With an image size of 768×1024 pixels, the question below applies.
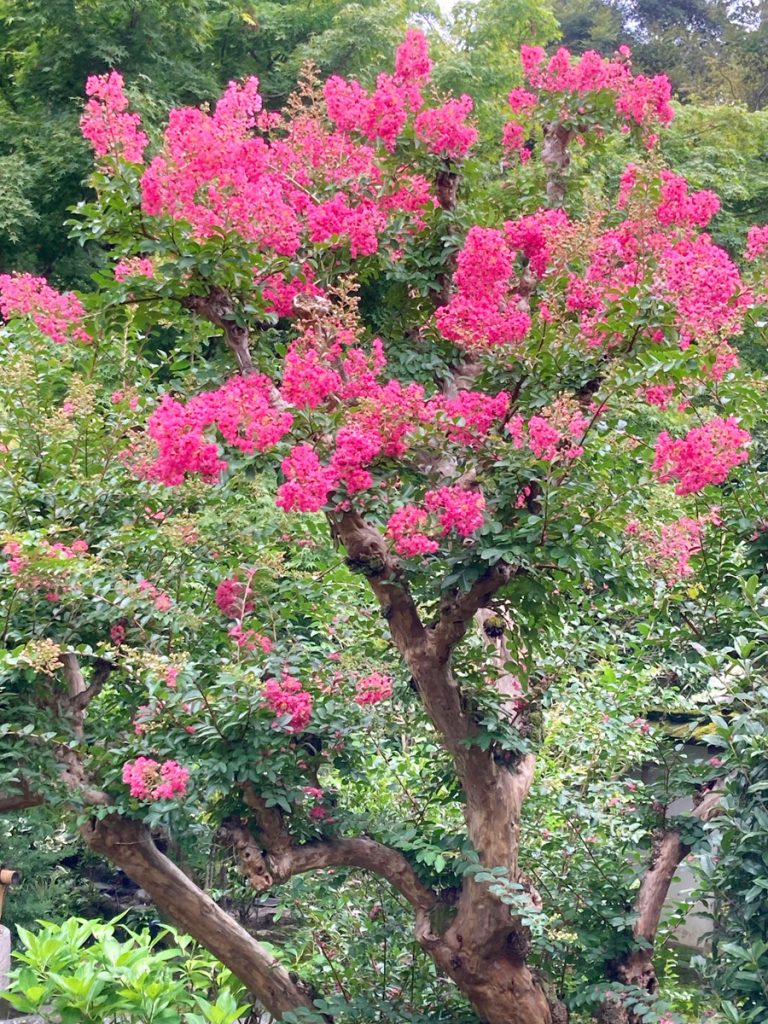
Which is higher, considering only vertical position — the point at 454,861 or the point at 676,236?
the point at 676,236

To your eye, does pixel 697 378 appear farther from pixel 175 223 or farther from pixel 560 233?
pixel 175 223

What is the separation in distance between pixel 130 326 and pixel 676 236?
189 cm

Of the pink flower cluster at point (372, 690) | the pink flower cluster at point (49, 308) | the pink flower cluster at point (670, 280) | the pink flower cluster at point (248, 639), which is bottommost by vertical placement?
the pink flower cluster at point (372, 690)

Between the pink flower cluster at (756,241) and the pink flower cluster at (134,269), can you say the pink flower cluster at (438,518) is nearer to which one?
the pink flower cluster at (134,269)

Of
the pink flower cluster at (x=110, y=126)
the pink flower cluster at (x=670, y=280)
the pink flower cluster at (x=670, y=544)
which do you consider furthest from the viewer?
the pink flower cluster at (x=670, y=544)

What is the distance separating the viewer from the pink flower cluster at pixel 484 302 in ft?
11.4

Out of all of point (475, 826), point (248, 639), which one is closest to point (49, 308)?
point (248, 639)

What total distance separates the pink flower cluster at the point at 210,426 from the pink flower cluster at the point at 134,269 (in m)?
0.54

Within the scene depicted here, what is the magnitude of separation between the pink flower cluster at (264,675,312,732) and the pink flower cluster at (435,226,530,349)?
3.98 ft

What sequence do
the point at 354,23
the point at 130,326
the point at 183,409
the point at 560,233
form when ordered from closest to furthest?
the point at 183,409 < the point at 560,233 < the point at 130,326 < the point at 354,23

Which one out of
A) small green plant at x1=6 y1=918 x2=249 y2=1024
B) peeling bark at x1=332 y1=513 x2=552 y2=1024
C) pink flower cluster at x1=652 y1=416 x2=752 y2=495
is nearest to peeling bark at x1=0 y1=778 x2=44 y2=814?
small green plant at x1=6 y1=918 x2=249 y2=1024

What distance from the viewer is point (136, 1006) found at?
3.97m

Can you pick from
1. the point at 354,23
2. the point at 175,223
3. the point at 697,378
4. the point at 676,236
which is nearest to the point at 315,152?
the point at 175,223

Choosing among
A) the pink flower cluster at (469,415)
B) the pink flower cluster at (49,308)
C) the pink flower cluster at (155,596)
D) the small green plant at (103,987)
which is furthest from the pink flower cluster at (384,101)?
the small green plant at (103,987)
